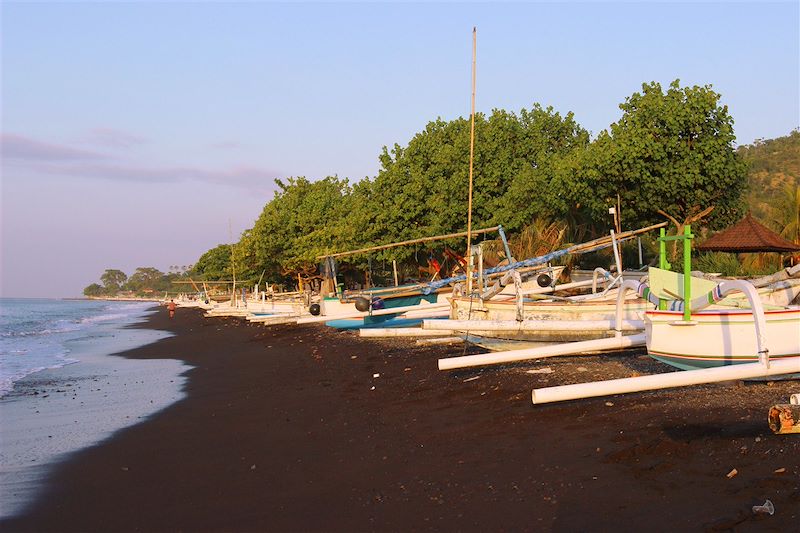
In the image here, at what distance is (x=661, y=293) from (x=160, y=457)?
6953 millimetres

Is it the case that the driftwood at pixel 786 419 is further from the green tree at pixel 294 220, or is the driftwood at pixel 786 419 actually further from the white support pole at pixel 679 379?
the green tree at pixel 294 220

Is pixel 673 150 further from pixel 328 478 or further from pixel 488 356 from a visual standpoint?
pixel 328 478

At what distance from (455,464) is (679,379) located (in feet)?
8.10

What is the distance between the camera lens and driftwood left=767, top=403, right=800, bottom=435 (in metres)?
6.23

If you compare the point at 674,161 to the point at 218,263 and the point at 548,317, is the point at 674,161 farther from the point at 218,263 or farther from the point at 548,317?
the point at 218,263

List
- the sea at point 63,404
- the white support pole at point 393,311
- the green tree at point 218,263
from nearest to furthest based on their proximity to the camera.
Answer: the sea at point 63,404
the white support pole at point 393,311
the green tree at point 218,263

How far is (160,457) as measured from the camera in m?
10.0

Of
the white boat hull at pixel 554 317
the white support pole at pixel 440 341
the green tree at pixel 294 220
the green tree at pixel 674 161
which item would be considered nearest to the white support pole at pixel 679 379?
the white boat hull at pixel 554 317

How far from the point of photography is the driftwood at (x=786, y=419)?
6.23 metres

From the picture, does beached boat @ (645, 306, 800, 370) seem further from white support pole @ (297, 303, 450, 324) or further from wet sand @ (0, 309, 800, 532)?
white support pole @ (297, 303, 450, 324)

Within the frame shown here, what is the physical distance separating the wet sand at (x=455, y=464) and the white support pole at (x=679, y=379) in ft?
1.52

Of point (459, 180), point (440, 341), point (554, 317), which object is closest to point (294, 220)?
point (459, 180)

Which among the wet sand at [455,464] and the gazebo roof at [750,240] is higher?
the gazebo roof at [750,240]

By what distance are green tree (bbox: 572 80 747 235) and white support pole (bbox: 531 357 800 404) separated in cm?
1928
